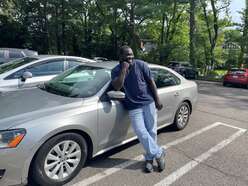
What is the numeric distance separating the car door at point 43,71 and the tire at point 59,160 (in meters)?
2.74

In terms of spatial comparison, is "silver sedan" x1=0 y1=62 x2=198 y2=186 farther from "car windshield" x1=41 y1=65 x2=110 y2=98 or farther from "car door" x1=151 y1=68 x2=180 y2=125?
"car door" x1=151 y1=68 x2=180 y2=125

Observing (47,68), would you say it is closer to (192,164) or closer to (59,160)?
(59,160)

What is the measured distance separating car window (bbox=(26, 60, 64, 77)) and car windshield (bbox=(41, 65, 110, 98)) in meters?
1.73

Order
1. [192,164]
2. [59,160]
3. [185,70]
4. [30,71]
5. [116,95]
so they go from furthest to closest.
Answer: [185,70] → [30,71] → [192,164] → [116,95] → [59,160]

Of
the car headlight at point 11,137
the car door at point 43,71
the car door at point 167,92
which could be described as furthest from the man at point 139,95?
the car door at point 43,71

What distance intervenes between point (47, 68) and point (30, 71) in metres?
0.44

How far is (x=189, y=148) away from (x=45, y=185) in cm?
241

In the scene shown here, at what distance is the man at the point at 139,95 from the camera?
3.02 m

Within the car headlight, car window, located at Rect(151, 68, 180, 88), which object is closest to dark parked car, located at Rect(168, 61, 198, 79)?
car window, located at Rect(151, 68, 180, 88)

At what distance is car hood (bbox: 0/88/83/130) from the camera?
8.13 feet

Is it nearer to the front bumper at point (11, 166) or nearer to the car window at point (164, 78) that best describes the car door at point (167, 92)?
the car window at point (164, 78)

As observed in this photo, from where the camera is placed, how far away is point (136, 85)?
305 centimetres

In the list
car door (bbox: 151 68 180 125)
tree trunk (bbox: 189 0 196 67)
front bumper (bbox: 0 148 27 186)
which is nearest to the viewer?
front bumper (bbox: 0 148 27 186)

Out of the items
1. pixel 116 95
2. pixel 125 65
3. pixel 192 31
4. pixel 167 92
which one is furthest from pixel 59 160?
pixel 192 31
